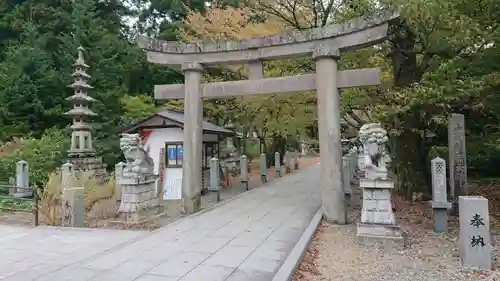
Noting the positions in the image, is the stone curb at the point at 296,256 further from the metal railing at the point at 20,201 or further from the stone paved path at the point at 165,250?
the metal railing at the point at 20,201

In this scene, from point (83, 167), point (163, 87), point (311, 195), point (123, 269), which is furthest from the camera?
point (83, 167)

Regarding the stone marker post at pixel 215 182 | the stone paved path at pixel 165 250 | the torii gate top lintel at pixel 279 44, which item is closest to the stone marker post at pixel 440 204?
the stone paved path at pixel 165 250

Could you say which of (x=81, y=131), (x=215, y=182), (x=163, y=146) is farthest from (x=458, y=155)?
(x=81, y=131)

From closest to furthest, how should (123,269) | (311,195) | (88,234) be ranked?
(123,269), (88,234), (311,195)

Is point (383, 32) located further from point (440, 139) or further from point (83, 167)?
point (83, 167)

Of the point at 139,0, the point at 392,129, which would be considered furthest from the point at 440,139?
the point at 139,0

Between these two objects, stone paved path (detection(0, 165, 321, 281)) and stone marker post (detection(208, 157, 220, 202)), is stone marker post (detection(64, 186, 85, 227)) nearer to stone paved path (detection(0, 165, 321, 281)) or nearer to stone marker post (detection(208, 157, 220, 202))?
stone paved path (detection(0, 165, 321, 281))

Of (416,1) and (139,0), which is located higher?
(139,0)

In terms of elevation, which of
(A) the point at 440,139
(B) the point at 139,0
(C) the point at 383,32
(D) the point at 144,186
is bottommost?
(D) the point at 144,186

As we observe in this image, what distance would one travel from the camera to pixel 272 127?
66.1 ft

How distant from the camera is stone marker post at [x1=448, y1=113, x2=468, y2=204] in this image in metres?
9.80

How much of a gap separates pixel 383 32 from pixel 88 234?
778 centimetres

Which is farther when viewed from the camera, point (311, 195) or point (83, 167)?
point (83, 167)

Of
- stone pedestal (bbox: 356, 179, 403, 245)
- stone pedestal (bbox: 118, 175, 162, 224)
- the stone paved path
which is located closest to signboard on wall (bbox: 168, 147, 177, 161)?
stone pedestal (bbox: 118, 175, 162, 224)
